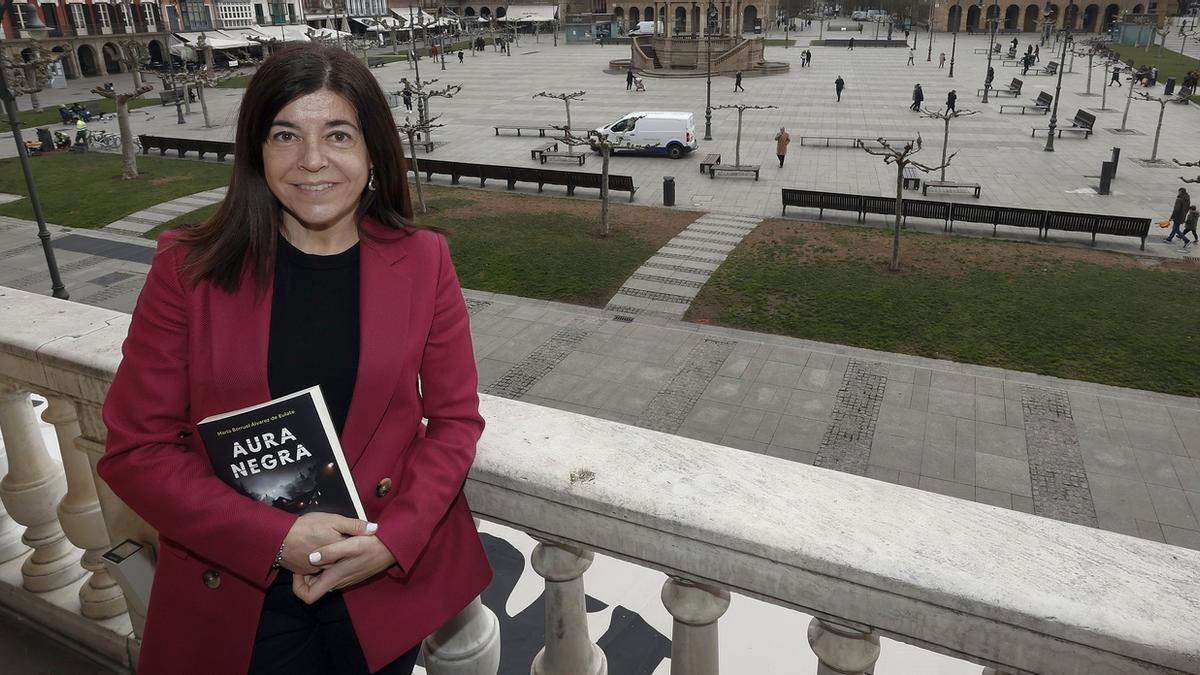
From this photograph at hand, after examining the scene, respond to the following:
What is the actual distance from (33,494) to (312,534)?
205cm

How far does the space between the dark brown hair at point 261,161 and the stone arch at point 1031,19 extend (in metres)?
102

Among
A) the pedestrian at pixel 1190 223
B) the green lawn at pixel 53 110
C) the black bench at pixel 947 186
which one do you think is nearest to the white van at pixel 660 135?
the black bench at pixel 947 186

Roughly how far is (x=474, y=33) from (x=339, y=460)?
98.7m

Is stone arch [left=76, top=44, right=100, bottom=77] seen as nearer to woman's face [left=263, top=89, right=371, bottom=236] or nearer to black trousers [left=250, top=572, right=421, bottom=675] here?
woman's face [left=263, top=89, right=371, bottom=236]

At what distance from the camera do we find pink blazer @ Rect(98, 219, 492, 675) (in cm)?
200

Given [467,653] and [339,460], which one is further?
[467,653]

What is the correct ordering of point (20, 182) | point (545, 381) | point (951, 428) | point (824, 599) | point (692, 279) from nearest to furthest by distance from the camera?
point (824, 599), point (951, 428), point (545, 381), point (692, 279), point (20, 182)

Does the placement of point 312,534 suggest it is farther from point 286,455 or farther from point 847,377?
point 847,377

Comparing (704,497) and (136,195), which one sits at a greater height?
(704,497)

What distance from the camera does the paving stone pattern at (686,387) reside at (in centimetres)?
1170

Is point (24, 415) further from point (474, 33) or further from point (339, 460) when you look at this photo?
point (474, 33)

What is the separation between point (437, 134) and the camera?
34312 mm

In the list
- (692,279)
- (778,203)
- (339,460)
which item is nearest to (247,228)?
(339,460)

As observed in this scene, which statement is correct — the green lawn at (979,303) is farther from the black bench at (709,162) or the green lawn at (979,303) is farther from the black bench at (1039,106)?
the black bench at (1039,106)
